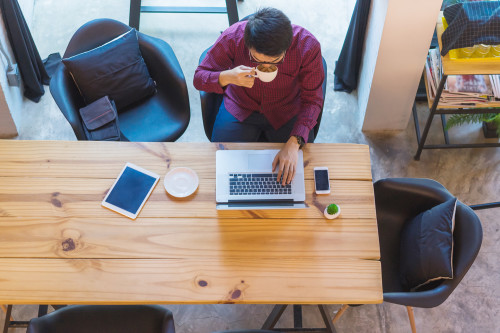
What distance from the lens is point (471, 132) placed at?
11.3 ft

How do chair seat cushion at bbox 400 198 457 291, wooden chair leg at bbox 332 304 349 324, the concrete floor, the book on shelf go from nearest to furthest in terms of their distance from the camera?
chair seat cushion at bbox 400 198 457 291 < wooden chair leg at bbox 332 304 349 324 < the concrete floor < the book on shelf

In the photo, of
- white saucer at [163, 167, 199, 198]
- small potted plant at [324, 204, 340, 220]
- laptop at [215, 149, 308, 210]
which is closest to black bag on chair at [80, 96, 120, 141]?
white saucer at [163, 167, 199, 198]

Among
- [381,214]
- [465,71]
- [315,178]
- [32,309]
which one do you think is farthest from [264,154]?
[32,309]

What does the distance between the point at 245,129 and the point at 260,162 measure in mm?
467

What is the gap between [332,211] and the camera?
2166mm

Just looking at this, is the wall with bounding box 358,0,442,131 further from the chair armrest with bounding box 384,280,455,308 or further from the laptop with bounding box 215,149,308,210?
the chair armrest with bounding box 384,280,455,308

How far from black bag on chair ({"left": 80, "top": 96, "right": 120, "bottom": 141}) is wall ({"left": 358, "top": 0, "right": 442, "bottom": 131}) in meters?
1.48

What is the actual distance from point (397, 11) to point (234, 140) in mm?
1062

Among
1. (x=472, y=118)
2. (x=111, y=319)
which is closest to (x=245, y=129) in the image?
(x=111, y=319)

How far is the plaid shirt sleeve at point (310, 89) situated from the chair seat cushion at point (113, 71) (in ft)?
3.10

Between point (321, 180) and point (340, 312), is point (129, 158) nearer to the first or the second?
point (321, 180)

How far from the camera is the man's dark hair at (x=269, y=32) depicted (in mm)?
2057

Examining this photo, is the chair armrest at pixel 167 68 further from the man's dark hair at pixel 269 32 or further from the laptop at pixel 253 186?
the man's dark hair at pixel 269 32

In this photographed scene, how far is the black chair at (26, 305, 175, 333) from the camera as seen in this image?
89.4 inches
